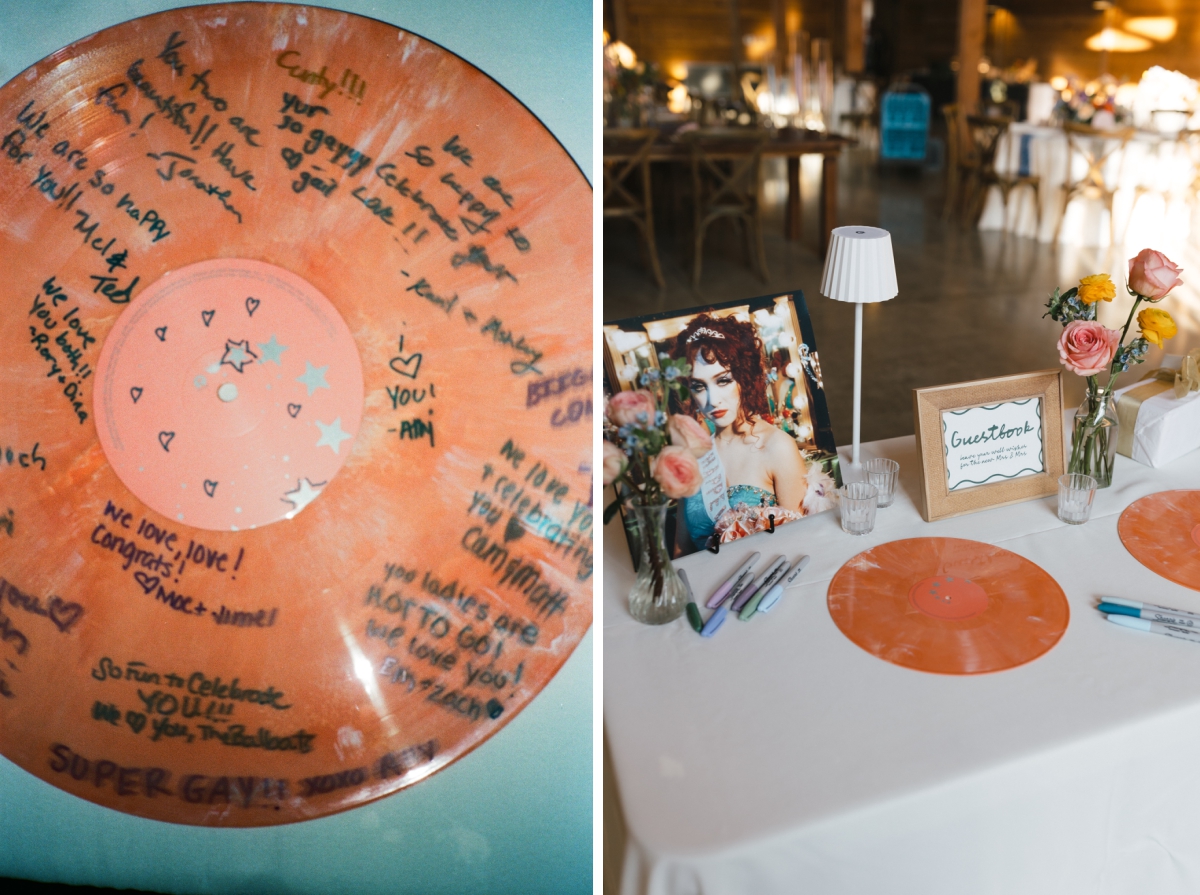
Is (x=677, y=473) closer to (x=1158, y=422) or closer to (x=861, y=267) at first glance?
(x=861, y=267)

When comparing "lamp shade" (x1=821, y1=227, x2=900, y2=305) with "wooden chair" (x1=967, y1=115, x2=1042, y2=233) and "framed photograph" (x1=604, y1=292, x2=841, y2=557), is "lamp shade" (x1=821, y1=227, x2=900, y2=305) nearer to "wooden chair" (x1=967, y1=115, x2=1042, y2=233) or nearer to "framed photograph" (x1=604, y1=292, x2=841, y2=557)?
"framed photograph" (x1=604, y1=292, x2=841, y2=557)

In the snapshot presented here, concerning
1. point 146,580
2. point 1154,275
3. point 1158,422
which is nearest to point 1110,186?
point 1158,422

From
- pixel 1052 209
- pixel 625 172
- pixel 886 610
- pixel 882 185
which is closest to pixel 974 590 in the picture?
pixel 886 610

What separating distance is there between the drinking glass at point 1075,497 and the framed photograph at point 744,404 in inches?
12.1

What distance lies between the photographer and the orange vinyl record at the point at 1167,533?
110 centimetres

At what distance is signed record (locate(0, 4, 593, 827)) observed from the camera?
0.64 m

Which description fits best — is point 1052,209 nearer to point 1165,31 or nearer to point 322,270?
point 1165,31

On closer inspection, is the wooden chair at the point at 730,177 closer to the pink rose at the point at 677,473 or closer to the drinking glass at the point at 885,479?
the drinking glass at the point at 885,479

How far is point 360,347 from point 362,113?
6.8 inches

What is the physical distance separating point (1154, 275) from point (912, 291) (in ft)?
12.0

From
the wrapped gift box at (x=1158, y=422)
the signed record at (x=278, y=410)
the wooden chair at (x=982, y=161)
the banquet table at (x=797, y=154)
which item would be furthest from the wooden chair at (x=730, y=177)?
the signed record at (x=278, y=410)

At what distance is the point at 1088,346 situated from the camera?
1167 millimetres

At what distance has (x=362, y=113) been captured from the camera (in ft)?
2.12

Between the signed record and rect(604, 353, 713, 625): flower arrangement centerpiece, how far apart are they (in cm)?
23
